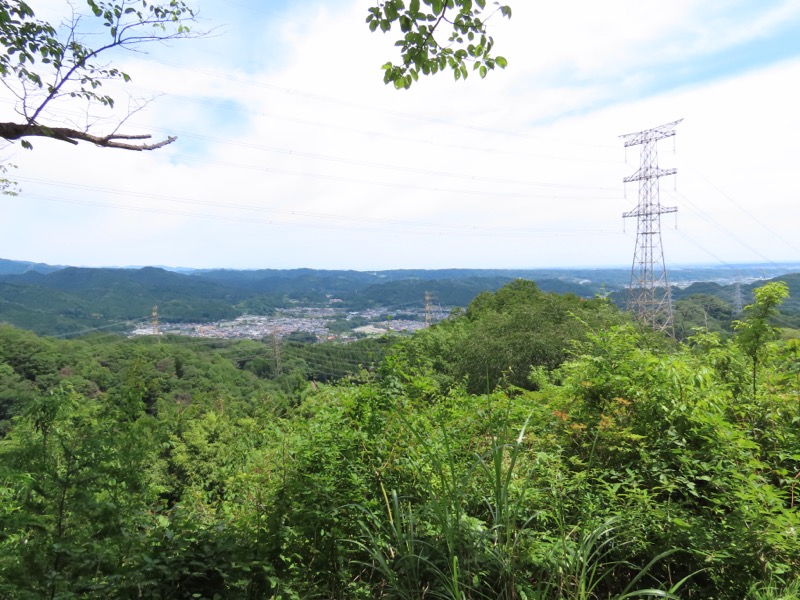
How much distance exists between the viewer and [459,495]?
2.09 metres

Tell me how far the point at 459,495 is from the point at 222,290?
16116 cm

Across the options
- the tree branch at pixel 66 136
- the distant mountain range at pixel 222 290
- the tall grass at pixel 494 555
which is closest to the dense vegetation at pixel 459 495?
the tall grass at pixel 494 555

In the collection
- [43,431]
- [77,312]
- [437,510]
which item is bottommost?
[77,312]

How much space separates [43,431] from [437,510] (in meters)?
2.54

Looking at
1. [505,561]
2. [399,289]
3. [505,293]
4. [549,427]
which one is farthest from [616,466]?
[399,289]

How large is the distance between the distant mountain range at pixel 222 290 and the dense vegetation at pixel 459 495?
51.9m

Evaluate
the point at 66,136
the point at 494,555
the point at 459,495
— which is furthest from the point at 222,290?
the point at 494,555

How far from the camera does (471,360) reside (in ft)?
71.8

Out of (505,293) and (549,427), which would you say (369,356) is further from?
(505,293)

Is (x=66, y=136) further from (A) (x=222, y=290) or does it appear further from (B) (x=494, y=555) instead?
(A) (x=222, y=290)

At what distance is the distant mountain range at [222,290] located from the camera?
273 ft

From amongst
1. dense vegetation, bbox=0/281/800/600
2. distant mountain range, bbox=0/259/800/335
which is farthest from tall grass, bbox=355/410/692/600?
distant mountain range, bbox=0/259/800/335

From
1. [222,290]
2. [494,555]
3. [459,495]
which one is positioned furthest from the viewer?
[222,290]

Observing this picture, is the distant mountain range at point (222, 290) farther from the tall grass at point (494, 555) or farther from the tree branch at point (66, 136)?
the tree branch at point (66, 136)
